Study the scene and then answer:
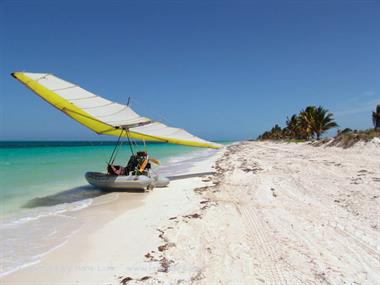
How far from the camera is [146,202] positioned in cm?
909

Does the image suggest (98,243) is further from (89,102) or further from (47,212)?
(89,102)

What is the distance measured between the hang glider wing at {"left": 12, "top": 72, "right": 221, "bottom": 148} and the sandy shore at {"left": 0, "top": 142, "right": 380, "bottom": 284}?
13.5ft

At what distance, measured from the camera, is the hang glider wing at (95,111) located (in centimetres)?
1045

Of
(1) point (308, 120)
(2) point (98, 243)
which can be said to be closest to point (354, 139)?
(2) point (98, 243)

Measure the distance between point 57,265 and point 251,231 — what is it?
3.65 meters

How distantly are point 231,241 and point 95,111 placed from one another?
881 cm

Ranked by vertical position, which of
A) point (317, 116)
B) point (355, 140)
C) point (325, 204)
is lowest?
point (325, 204)

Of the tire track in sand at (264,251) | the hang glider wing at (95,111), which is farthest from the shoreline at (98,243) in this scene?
the hang glider wing at (95,111)

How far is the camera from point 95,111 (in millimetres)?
11602

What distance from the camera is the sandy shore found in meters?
3.87

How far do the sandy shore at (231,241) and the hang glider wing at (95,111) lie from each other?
13.5ft

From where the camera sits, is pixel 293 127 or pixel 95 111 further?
pixel 293 127

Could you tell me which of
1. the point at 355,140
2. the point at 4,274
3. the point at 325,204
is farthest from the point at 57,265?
the point at 355,140

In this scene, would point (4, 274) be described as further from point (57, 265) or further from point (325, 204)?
point (325, 204)
